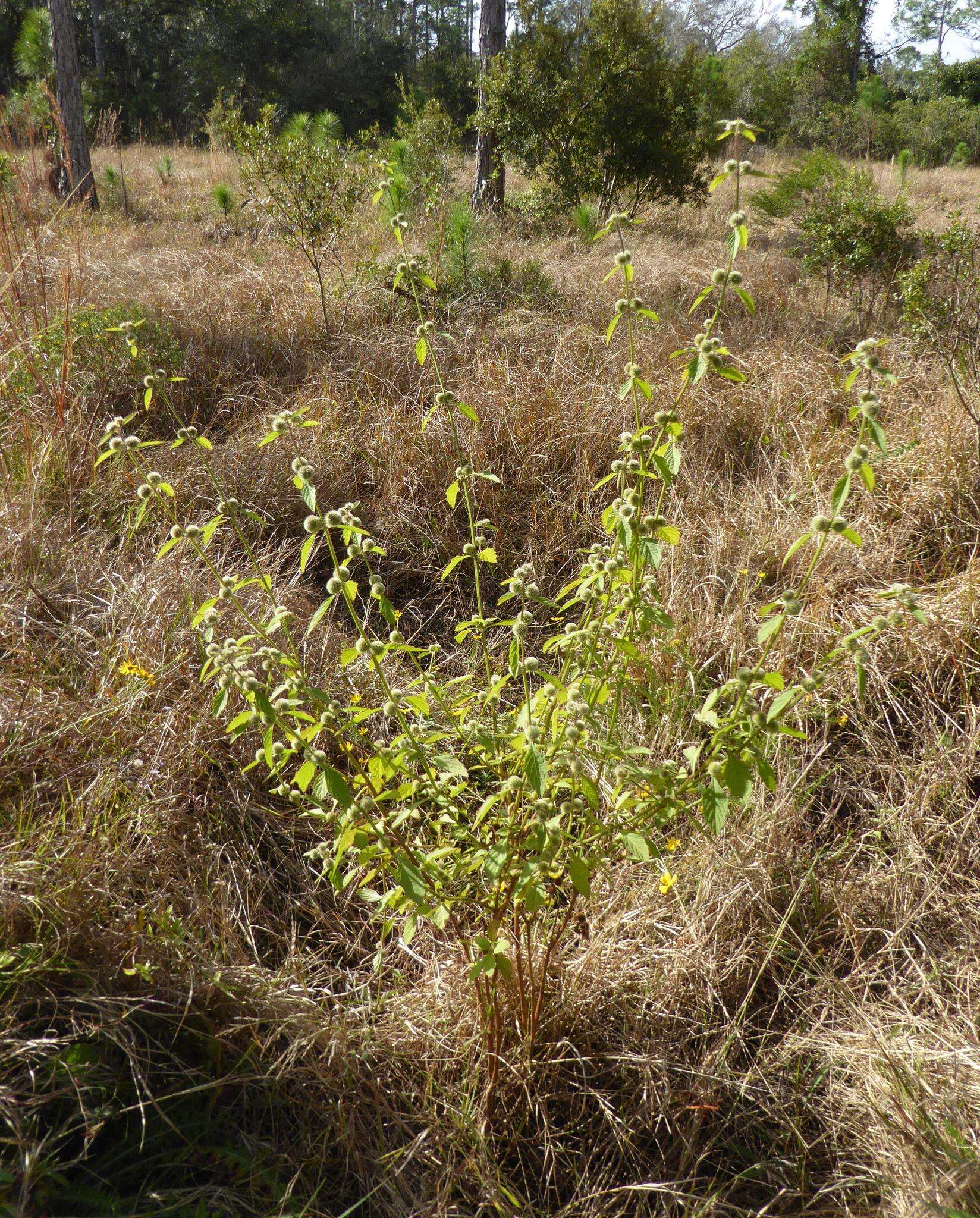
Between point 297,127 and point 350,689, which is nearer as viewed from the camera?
point 350,689

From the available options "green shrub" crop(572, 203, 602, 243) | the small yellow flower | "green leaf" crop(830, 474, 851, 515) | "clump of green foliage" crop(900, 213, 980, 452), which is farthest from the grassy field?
"green shrub" crop(572, 203, 602, 243)

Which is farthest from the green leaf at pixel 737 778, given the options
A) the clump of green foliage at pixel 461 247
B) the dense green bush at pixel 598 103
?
the dense green bush at pixel 598 103

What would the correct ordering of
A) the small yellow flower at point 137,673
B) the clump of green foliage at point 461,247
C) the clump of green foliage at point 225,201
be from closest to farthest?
the small yellow flower at point 137,673, the clump of green foliage at point 461,247, the clump of green foliage at point 225,201

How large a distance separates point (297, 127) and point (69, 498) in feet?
19.9

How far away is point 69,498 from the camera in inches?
102

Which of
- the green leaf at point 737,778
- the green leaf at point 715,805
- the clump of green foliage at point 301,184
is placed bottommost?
the green leaf at point 715,805

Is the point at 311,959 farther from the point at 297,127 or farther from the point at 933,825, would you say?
the point at 297,127

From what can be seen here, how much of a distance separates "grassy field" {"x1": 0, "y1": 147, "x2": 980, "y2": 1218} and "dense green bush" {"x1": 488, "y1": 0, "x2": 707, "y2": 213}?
4.52 meters

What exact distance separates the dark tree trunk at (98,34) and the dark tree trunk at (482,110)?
1302 cm

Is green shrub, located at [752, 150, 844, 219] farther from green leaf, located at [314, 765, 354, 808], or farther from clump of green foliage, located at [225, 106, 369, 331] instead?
green leaf, located at [314, 765, 354, 808]

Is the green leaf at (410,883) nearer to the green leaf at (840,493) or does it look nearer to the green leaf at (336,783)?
the green leaf at (336,783)

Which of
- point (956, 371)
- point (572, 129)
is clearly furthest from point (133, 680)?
point (572, 129)

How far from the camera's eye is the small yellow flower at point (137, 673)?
2020 mm

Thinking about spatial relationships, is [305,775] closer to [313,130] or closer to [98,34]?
[313,130]
